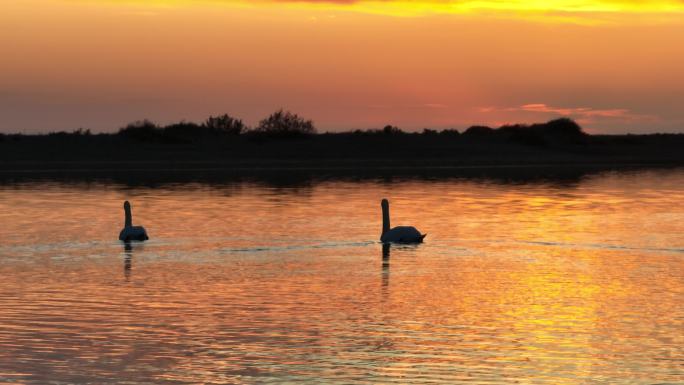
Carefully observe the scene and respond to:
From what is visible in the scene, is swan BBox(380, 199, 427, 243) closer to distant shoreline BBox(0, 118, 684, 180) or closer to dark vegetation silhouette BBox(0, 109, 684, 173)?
Result: distant shoreline BBox(0, 118, 684, 180)

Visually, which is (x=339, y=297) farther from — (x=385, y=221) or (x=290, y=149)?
(x=290, y=149)

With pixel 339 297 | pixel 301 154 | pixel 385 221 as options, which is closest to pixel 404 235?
pixel 385 221

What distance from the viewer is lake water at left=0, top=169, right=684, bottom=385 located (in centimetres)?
1095

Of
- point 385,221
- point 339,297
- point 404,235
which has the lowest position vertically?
point 339,297

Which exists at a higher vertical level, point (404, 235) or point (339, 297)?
point (404, 235)

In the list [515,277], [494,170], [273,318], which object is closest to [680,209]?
[515,277]

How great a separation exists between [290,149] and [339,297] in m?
58.6

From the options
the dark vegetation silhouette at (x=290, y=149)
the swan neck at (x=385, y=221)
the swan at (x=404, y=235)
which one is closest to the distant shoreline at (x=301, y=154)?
the dark vegetation silhouette at (x=290, y=149)

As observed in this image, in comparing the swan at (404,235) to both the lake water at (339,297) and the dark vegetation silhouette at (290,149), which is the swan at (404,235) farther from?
the dark vegetation silhouette at (290,149)

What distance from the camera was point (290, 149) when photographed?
242ft

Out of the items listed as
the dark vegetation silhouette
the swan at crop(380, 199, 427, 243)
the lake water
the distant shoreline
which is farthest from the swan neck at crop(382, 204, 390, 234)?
the dark vegetation silhouette

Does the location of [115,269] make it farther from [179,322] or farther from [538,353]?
[538,353]

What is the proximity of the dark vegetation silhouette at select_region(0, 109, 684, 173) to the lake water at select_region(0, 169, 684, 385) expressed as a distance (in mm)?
35572

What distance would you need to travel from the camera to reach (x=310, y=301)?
15.1 m
